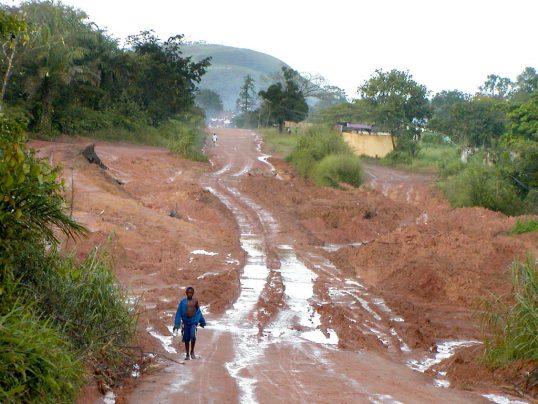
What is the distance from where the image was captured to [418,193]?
41.2m

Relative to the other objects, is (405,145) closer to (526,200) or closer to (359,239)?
(526,200)

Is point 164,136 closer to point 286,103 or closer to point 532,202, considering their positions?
point 286,103

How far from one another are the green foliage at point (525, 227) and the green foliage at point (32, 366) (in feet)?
69.4

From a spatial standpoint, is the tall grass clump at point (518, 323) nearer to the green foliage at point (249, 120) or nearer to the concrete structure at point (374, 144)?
the concrete structure at point (374, 144)

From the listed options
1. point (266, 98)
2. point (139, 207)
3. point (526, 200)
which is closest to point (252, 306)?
point (139, 207)

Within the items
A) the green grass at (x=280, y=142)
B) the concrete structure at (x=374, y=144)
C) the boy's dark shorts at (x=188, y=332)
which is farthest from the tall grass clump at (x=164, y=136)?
the boy's dark shorts at (x=188, y=332)

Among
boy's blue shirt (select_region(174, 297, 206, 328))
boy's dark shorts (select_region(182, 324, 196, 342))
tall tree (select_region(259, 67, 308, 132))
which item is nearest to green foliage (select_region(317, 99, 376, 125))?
tall tree (select_region(259, 67, 308, 132))

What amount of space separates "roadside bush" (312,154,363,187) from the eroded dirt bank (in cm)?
195

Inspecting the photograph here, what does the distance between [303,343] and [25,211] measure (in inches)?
253

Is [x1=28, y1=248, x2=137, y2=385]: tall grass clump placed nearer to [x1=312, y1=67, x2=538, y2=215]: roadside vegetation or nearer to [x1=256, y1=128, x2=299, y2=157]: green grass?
[x1=312, y1=67, x2=538, y2=215]: roadside vegetation

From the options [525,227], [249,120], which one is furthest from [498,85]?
[525,227]

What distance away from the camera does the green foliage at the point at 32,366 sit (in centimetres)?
647

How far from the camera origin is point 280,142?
61.0 m

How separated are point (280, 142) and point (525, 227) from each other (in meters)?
36.4
